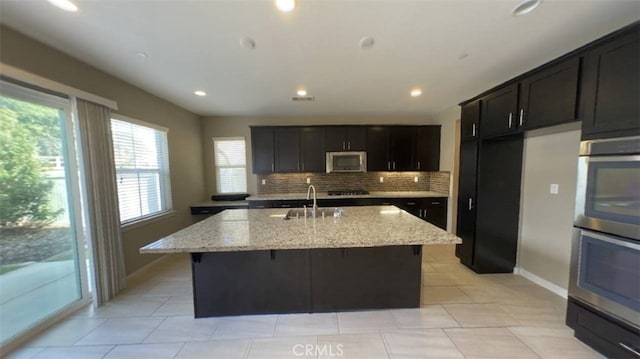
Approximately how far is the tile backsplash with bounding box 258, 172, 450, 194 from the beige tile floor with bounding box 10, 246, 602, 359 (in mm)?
2738

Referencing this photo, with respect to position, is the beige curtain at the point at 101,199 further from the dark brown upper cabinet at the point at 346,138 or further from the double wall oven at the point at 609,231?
the double wall oven at the point at 609,231

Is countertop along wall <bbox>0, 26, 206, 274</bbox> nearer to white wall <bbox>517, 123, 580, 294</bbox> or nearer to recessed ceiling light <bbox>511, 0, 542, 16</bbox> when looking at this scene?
recessed ceiling light <bbox>511, 0, 542, 16</bbox>

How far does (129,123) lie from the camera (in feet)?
10.2

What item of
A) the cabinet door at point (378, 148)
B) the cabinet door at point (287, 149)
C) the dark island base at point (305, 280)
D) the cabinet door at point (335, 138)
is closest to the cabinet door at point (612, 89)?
the dark island base at point (305, 280)

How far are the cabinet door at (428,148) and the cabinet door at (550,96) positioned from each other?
2.31 meters

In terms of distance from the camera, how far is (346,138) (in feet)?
15.7

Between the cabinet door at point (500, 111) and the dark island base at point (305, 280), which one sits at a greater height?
the cabinet door at point (500, 111)

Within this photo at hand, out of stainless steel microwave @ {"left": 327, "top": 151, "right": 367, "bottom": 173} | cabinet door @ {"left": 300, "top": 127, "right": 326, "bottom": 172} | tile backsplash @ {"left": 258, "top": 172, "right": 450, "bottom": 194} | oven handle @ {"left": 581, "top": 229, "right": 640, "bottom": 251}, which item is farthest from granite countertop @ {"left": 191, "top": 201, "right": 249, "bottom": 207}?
oven handle @ {"left": 581, "top": 229, "right": 640, "bottom": 251}

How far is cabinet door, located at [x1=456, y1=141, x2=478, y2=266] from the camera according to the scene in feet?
10.2

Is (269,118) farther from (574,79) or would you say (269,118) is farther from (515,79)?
(574,79)

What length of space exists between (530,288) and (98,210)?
487 centimetres

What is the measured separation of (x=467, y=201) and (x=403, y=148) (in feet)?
6.19

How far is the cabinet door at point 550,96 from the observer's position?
197 centimetres

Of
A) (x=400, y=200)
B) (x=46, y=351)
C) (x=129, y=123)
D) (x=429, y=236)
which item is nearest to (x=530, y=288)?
(x=429, y=236)
